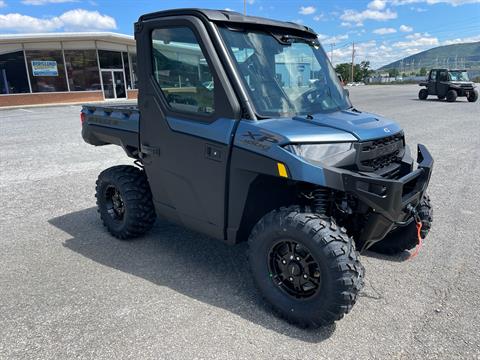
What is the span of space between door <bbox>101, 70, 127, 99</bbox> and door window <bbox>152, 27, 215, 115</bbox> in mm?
28987

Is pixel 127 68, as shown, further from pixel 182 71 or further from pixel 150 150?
pixel 182 71

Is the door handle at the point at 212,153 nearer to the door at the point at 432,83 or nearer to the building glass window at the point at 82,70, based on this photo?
the door at the point at 432,83

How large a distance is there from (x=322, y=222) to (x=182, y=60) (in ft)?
5.90

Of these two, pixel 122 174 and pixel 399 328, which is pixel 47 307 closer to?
pixel 122 174

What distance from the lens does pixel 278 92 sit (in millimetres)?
3197

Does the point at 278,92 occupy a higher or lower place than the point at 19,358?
higher

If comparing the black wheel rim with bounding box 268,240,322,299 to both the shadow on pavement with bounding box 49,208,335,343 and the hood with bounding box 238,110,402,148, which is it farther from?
the hood with bounding box 238,110,402,148

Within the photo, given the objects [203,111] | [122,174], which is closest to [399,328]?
[203,111]

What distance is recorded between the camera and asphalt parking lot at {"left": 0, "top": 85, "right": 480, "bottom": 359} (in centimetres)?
269

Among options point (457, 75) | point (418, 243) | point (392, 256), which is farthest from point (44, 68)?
point (418, 243)

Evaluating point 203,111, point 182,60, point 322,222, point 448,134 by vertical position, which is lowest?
point 448,134

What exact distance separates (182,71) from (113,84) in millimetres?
29688

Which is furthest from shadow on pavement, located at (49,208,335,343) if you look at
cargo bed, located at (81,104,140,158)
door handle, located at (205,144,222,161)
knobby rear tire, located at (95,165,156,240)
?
door handle, located at (205,144,222,161)

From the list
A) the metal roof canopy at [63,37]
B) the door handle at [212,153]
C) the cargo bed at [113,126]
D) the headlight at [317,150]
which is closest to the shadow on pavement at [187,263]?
the cargo bed at [113,126]
